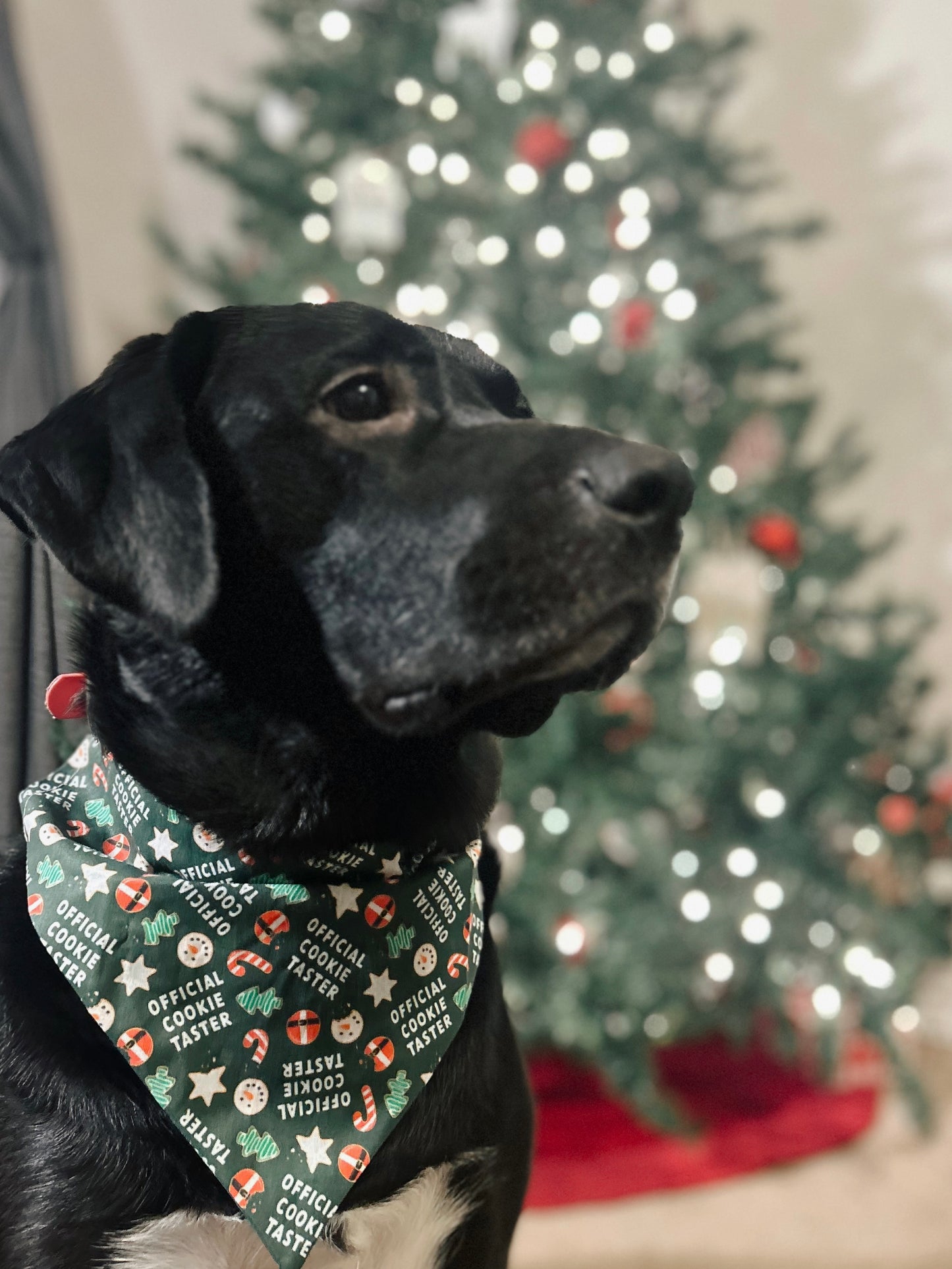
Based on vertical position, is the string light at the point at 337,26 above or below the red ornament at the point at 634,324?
above

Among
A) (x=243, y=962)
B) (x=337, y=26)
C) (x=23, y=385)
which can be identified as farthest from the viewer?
(x=337, y=26)

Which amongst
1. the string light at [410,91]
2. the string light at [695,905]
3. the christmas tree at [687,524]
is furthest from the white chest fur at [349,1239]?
the string light at [410,91]

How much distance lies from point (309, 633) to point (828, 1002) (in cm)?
172

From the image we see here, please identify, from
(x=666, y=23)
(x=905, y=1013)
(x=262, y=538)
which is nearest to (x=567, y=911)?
(x=905, y=1013)

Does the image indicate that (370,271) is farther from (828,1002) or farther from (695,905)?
(828,1002)

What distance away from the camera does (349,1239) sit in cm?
83

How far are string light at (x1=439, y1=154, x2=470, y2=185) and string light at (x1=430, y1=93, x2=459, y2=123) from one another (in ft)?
0.30

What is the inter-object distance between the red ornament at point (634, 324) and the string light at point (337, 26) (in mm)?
926

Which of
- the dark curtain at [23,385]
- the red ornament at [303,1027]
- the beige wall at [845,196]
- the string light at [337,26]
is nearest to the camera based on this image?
the red ornament at [303,1027]

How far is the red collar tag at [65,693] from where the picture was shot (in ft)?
3.04

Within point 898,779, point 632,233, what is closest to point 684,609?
point 898,779

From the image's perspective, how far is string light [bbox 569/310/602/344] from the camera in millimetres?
2168

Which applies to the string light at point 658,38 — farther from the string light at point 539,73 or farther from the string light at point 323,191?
the string light at point 323,191

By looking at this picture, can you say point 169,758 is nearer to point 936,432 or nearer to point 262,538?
point 262,538
